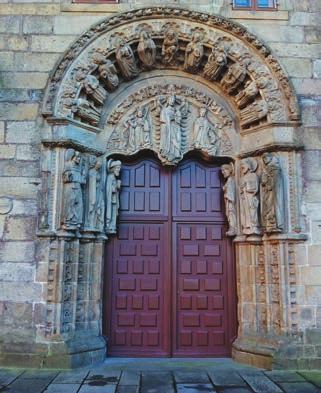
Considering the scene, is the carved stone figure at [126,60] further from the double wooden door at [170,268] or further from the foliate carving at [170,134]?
the double wooden door at [170,268]

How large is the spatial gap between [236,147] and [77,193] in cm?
256

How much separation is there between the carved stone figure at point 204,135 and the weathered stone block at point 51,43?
2.24 m

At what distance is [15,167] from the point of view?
586 centimetres

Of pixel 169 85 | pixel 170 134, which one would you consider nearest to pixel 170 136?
pixel 170 134

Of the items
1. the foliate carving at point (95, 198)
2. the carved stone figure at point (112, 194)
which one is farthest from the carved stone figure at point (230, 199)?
the foliate carving at point (95, 198)

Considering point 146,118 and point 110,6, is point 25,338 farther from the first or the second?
point 110,6

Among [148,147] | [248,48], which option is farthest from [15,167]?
[248,48]

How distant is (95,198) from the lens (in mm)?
6059

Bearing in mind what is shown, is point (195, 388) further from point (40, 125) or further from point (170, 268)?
point (40, 125)

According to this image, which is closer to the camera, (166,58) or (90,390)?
(90,390)

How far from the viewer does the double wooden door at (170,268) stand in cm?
625

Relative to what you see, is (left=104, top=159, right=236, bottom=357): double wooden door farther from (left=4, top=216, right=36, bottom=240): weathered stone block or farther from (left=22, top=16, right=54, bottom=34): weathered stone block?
(left=22, top=16, right=54, bottom=34): weathered stone block

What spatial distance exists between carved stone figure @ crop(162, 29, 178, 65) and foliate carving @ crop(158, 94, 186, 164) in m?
0.65

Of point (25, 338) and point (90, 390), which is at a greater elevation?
point (25, 338)
